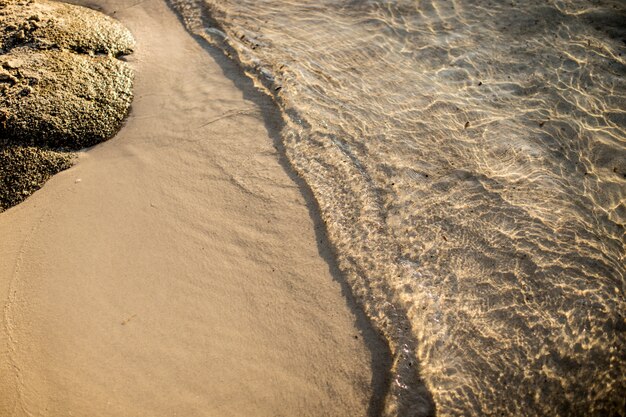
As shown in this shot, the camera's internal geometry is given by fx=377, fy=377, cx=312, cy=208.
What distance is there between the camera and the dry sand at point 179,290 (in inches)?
90.5

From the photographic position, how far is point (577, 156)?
10.9ft

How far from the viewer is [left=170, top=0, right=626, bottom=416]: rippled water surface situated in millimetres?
2371

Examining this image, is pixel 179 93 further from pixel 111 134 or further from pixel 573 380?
pixel 573 380

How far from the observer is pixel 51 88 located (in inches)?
135

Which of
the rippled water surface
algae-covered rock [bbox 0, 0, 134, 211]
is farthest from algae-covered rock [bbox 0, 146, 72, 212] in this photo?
the rippled water surface

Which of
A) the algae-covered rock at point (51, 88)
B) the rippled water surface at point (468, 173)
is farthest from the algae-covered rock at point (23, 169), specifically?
the rippled water surface at point (468, 173)

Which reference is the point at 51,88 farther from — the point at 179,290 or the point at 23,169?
the point at 179,290

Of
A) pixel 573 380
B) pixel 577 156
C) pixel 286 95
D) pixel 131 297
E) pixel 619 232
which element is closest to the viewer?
pixel 573 380

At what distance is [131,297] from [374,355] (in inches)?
66.9

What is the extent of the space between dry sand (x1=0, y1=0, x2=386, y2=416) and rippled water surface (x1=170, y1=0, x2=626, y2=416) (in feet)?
0.99

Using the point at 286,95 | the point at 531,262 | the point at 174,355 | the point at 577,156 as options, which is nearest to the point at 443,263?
the point at 531,262

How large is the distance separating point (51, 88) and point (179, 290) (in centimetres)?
233

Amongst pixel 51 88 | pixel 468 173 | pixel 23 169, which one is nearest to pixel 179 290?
pixel 23 169

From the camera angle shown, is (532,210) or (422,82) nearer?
(532,210)
